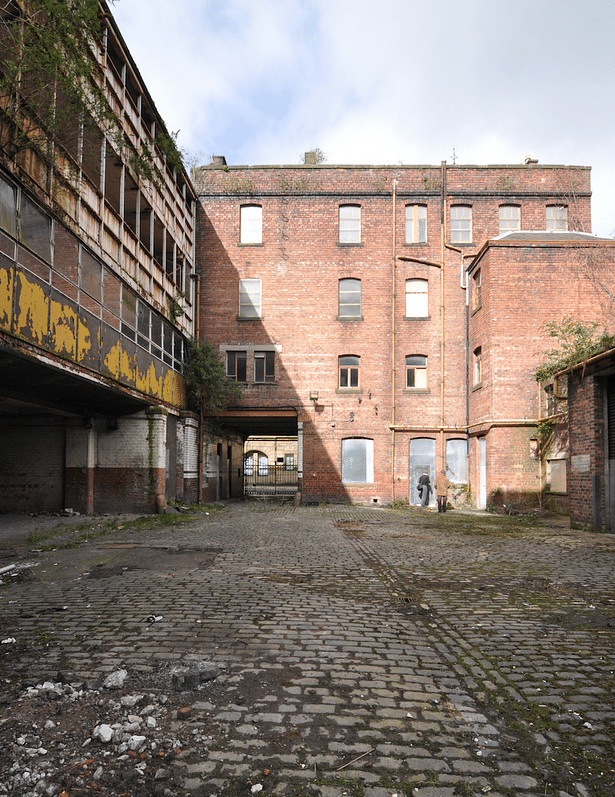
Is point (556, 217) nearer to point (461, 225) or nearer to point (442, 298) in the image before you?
point (461, 225)

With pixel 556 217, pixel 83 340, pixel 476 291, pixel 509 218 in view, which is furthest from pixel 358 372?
pixel 83 340

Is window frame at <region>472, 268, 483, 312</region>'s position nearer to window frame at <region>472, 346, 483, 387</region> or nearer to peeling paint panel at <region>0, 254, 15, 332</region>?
window frame at <region>472, 346, 483, 387</region>

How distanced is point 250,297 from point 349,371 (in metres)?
5.26

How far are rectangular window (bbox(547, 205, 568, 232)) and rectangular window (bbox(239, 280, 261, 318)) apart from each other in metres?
12.6

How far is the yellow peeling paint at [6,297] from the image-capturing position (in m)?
7.78

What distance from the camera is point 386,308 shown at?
73.3 ft

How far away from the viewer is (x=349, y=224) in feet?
74.9

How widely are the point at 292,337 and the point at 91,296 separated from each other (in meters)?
11.7

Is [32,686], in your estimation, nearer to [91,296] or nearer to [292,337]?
A: [91,296]

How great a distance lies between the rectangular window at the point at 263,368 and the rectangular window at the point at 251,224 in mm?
5017

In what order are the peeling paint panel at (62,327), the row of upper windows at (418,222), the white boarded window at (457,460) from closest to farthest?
the peeling paint panel at (62,327)
the white boarded window at (457,460)
the row of upper windows at (418,222)

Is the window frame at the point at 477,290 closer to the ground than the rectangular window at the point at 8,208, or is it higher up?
higher up

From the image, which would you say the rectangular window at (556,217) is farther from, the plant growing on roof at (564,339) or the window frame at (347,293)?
the window frame at (347,293)

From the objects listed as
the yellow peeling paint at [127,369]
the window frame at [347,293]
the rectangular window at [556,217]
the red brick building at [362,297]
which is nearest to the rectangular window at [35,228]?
the yellow peeling paint at [127,369]
